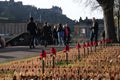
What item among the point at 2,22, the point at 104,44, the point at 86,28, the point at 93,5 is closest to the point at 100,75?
the point at 104,44

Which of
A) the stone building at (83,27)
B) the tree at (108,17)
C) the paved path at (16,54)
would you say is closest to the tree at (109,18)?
the tree at (108,17)

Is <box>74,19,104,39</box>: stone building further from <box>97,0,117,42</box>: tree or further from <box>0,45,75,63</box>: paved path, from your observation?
<box>0,45,75,63</box>: paved path

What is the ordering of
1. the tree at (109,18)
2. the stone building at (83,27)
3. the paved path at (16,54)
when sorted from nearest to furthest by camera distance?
1. the paved path at (16,54)
2. the tree at (109,18)
3. the stone building at (83,27)

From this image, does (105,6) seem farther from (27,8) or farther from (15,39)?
(27,8)

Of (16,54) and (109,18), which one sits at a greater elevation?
(109,18)

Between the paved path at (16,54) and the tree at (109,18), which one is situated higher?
the tree at (109,18)

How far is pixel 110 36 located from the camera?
42.6 meters

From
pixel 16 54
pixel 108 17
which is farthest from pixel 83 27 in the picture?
pixel 16 54

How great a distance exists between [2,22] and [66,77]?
123521mm

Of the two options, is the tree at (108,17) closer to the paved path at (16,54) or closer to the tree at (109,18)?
the tree at (109,18)

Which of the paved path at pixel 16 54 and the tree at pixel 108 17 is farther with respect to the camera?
the tree at pixel 108 17

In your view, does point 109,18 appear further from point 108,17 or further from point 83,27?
point 83,27

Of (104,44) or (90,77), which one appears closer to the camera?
(90,77)

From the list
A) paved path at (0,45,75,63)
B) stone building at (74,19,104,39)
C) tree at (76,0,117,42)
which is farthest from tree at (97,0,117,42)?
stone building at (74,19,104,39)
